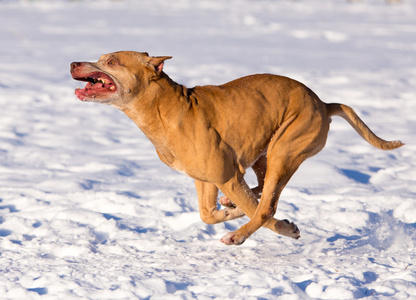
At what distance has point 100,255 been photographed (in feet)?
14.9

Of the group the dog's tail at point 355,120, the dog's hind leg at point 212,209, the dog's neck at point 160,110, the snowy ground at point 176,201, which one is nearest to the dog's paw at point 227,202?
the dog's hind leg at point 212,209

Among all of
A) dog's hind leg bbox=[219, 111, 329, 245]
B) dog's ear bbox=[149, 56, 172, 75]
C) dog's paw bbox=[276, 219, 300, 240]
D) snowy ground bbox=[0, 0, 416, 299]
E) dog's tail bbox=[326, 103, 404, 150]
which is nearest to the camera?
snowy ground bbox=[0, 0, 416, 299]

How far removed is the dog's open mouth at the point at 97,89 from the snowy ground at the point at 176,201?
118cm

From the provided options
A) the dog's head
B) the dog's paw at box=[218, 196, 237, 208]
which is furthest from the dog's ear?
the dog's paw at box=[218, 196, 237, 208]

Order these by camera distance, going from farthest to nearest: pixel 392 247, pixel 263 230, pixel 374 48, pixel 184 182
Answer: pixel 374 48, pixel 184 182, pixel 263 230, pixel 392 247

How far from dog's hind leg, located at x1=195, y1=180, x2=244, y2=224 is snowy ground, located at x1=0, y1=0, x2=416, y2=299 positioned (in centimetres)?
24

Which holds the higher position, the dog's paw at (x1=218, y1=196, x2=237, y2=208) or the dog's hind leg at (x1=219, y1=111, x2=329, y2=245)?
the dog's hind leg at (x1=219, y1=111, x2=329, y2=245)

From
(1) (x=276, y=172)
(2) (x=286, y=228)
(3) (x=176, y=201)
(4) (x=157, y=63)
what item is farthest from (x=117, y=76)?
(3) (x=176, y=201)

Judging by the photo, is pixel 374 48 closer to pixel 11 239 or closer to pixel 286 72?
pixel 286 72

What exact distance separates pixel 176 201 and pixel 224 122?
1.85m

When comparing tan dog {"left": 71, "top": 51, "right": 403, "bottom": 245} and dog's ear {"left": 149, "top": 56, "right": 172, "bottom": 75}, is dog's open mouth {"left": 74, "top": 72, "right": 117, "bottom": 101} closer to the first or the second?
tan dog {"left": 71, "top": 51, "right": 403, "bottom": 245}

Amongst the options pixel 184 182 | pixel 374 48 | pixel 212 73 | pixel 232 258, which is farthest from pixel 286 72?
pixel 232 258

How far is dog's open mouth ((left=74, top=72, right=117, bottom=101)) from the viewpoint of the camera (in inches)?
155

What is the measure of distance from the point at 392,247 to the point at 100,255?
227cm
